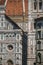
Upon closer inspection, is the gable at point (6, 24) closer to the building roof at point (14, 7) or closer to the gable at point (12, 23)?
the gable at point (12, 23)

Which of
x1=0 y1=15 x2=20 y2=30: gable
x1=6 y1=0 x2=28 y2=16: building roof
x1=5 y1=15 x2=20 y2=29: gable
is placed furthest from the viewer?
x1=6 y1=0 x2=28 y2=16: building roof

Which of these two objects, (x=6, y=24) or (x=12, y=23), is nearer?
(x=6, y=24)

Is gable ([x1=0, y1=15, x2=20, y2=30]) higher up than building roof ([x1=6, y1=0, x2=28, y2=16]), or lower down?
lower down

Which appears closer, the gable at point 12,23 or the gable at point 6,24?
the gable at point 6,24

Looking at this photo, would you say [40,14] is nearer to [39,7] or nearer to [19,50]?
[39,7]

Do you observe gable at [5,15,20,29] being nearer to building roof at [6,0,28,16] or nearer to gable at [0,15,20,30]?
gable at [0,15,20,30]

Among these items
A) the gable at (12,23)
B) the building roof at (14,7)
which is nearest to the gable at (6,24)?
the gable at (12,23)

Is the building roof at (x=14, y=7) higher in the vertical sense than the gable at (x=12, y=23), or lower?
higher

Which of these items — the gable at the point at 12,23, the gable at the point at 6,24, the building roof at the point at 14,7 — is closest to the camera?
the gable at the point at 6,24

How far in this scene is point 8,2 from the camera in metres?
27.5

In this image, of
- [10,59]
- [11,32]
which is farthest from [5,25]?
[10,59]

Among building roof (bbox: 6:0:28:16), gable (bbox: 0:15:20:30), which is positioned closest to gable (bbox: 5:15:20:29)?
gable (bbox: 0:15:20:30)

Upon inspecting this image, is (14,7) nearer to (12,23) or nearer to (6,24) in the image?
(12,23)

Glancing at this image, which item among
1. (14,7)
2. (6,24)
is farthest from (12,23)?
(14,7)
